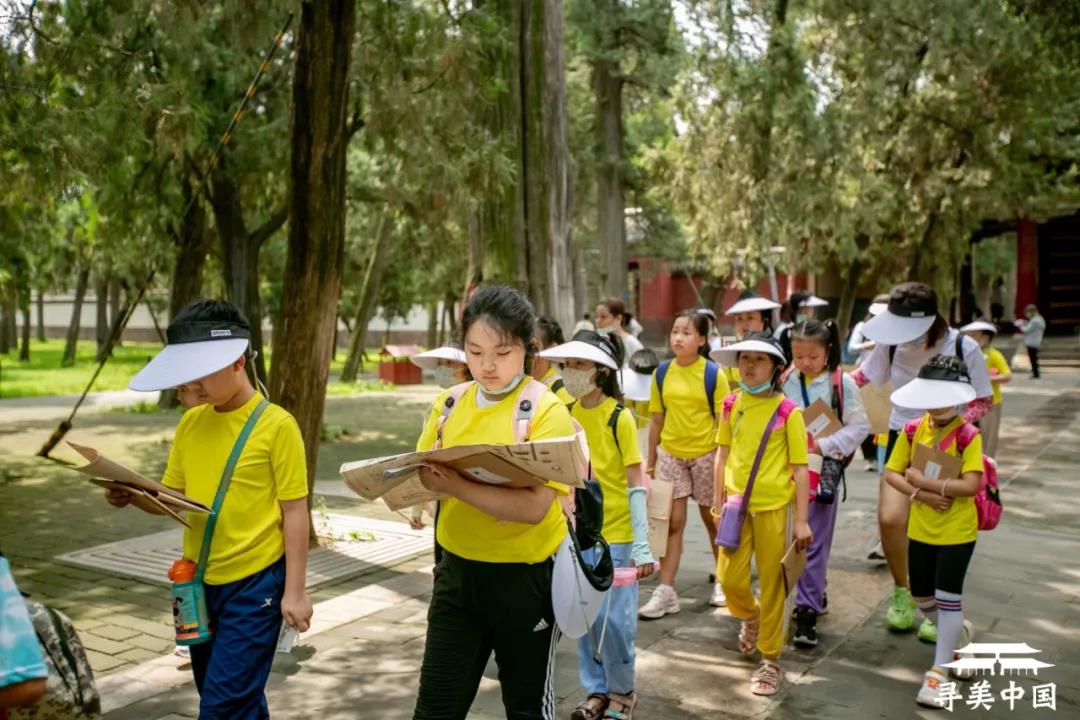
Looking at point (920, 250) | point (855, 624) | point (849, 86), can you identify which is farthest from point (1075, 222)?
point (855, 624)

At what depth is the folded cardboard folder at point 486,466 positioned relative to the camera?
286cm

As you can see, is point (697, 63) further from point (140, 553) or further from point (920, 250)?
point (140, 553)

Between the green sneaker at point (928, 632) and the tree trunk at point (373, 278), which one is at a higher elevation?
the tree trunk at point (373, 278)

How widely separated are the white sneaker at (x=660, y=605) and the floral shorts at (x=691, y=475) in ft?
1.93

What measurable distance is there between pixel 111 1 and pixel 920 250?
1987cm

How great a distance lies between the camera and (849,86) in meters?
21.8

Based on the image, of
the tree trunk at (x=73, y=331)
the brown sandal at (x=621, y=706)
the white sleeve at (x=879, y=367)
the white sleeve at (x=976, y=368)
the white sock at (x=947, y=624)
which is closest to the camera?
the brown sandal at (x=621, y=706)

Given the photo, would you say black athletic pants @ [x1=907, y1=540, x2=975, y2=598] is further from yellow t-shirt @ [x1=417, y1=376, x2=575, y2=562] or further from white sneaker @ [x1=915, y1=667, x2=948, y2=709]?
yellow t-shirt @ [x1=417, y1=376, x2=575, y2=562]

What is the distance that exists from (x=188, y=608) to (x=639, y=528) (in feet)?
7.00

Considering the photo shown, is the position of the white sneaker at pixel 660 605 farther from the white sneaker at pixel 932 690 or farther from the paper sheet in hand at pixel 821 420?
the white sneaker at pixel 932 690

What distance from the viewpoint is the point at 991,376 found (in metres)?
7.66

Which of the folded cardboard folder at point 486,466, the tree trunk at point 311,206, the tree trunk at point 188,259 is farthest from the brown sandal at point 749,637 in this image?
the tree trunk at point 188,259

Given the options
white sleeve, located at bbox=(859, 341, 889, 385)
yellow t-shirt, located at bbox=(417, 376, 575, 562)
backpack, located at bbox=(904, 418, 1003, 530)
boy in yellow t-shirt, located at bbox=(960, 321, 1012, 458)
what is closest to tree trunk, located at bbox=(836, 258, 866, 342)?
boy in yellow t-shirt, located at bbox=(960, 321, 1012, 458)

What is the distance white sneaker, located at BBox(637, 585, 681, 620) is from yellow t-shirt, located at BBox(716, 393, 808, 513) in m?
1.21
